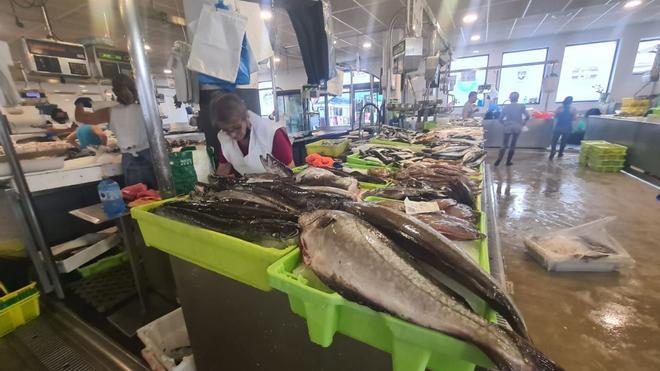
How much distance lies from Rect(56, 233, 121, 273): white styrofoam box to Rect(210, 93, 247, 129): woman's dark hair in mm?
1474

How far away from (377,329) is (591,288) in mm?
3077

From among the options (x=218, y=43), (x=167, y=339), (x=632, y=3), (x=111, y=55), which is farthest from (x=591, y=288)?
(x=632, y=3)

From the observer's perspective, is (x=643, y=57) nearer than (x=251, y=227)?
No

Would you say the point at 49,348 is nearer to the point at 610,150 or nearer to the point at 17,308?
the point at 17,308

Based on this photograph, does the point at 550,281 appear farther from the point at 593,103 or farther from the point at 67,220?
the point at 593,103

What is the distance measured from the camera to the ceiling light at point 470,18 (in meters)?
6.82

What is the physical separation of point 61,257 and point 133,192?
3.22 ft

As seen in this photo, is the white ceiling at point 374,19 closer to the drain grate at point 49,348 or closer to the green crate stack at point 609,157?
the green crate stack at point 609,157

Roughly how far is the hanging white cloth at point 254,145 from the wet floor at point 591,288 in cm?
250

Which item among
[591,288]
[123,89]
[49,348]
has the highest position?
[123,89]

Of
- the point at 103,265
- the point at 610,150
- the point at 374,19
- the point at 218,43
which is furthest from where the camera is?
the point at 374,19

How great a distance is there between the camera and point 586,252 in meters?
2.72

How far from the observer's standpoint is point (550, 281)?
104 inches

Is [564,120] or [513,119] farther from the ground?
[513,119]
